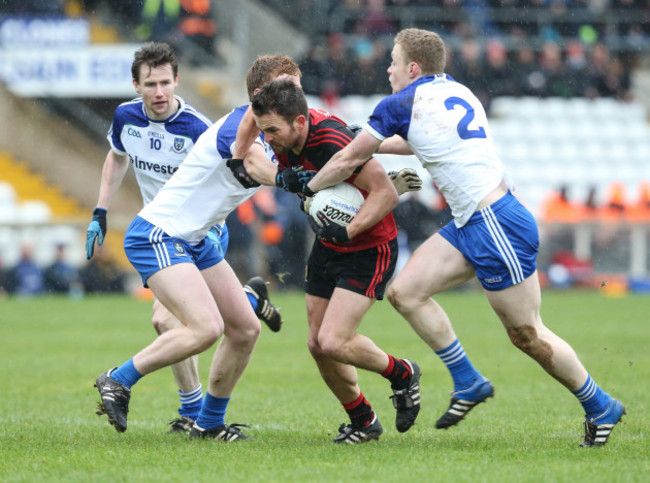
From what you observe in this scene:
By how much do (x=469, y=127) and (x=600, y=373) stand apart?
4393 millimetres

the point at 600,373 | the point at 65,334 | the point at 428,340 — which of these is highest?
the point at 428,340

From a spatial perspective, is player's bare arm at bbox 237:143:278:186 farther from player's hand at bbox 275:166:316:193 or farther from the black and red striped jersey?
the black and red striped jersey

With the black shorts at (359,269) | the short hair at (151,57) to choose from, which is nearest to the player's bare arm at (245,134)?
the black shorts at (359,269)

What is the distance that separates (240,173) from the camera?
19.0 feet

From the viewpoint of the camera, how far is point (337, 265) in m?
5.96

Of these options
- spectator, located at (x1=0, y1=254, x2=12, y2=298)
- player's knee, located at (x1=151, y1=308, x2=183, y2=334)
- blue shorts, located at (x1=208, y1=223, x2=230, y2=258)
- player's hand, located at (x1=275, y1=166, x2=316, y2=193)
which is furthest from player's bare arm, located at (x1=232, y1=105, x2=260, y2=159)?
spectator, located at (x1=0, y1=254, x2=12, y2=298)

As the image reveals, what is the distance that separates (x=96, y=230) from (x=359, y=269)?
205 centimetres

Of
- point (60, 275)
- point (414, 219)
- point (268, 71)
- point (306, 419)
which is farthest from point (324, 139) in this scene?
point (60, 275)

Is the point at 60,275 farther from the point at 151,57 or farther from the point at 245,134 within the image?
the point at 245,134

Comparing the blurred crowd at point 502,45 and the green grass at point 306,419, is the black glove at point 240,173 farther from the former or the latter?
the blurred crowd at point 502,45

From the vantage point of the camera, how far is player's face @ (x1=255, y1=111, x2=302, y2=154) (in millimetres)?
5574

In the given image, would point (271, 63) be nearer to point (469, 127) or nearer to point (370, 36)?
point (469, 127)

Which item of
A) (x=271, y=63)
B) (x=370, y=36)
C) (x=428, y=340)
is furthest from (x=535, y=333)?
(x=370, y=36)

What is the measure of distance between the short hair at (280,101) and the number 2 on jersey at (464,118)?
85 centimetres
